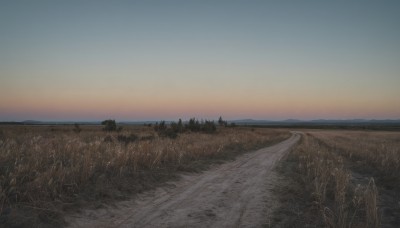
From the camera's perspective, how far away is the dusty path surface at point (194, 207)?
25.0 feet

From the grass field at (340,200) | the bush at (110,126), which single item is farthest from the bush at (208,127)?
the grass field at (340,200)

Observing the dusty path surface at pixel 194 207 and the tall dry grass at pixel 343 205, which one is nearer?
the tall dry grass at pixel 343 205

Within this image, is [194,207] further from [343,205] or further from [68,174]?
[343,205]

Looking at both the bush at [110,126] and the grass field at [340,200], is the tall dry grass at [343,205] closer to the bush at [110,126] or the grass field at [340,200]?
the grass field at [340,200]

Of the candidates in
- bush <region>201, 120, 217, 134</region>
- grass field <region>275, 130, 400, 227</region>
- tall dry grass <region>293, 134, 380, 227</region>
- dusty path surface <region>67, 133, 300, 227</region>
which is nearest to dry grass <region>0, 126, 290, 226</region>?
dusty path surface <region>67, 133, 300, 227</region>

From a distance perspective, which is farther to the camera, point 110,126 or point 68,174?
point 110,126

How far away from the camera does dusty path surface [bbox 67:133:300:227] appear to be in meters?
7.63

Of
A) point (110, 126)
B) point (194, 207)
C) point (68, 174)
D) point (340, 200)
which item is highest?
point (110, 126)

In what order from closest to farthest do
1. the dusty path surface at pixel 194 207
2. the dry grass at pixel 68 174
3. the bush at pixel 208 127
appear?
the dusty path surface at pixel 194 207 → the dry grass at pixel 68 174 → the bush at pixel 208 127

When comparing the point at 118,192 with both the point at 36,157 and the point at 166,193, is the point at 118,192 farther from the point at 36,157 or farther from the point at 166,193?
the point at 36,157

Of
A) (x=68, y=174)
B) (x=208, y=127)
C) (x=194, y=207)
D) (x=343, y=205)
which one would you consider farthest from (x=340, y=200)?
(x=208, y=127)

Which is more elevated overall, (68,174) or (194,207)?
(68,174)

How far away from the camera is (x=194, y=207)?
8.91 metres

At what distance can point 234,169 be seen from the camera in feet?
54.5
